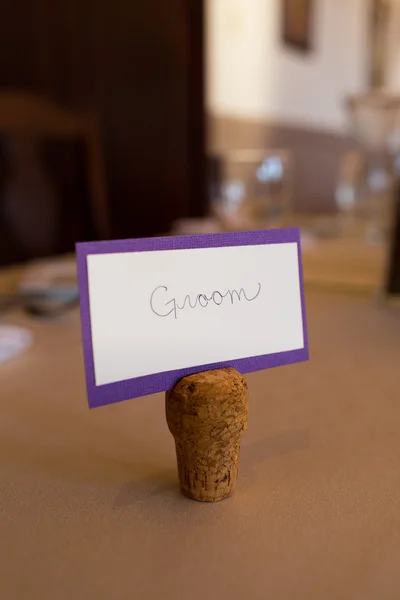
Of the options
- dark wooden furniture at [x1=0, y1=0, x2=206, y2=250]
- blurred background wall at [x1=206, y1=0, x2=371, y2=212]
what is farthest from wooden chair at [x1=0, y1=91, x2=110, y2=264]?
blurred background wall at [x1=206, y1=0, x2=371, y2=212]

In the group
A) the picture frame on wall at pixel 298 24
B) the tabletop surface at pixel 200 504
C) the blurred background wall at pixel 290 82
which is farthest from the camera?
the picture frame on wall at pixel 298 24

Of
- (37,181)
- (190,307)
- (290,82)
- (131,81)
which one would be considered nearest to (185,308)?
(190,307)

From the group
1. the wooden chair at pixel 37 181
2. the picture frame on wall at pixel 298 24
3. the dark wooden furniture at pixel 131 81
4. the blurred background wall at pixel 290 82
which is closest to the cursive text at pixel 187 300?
the wooden chair at pixel 37 181

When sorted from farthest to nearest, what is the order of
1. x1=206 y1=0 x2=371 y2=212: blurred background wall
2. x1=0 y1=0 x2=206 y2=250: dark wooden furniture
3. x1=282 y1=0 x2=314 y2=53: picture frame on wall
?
x1=282 y1=0 x2=314 y2=53: picture frame on wall < x1=206 y1=0 x2=371 y2=212: blurred background wall < x1=0 y1=0 x2=206 y2=250: dark wooden furniture

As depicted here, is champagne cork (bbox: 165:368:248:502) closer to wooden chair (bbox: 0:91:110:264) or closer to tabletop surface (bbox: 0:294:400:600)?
tabletop surface (bbox: 0:294:400:600)

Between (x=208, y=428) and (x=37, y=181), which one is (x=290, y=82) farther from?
(x=208, y=428)

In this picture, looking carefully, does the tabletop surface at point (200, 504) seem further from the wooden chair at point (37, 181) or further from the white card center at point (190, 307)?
the wooden chair at point (37, 181)
